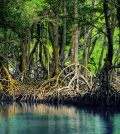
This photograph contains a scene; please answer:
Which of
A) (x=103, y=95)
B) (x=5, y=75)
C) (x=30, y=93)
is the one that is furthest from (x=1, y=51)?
(x=103, y=95)

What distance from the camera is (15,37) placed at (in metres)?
40.8

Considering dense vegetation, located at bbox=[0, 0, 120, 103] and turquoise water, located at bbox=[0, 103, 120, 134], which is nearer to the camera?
turquoise water, located at bbox=[0, 103, 120, 134]

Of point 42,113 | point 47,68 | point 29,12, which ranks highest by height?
point 29,12

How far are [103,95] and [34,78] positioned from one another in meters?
7.73

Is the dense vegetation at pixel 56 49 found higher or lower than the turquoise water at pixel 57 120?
higher

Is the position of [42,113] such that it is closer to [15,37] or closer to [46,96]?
[46,96]

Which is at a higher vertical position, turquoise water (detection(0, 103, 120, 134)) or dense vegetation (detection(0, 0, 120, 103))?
Result: dense vegetation (detection(0, 0, 120, 103))

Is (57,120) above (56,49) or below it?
below

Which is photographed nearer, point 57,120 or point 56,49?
point 57,120

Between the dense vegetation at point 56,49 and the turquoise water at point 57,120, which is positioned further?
the dense vegetation at point 56,49

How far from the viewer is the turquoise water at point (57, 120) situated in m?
23.2

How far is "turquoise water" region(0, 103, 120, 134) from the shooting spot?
76.1ft

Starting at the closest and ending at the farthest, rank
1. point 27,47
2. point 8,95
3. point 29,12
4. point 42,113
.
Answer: point 42,113 < point 29,12 < point 8,95 < point 27,47

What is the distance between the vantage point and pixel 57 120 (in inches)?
1031
